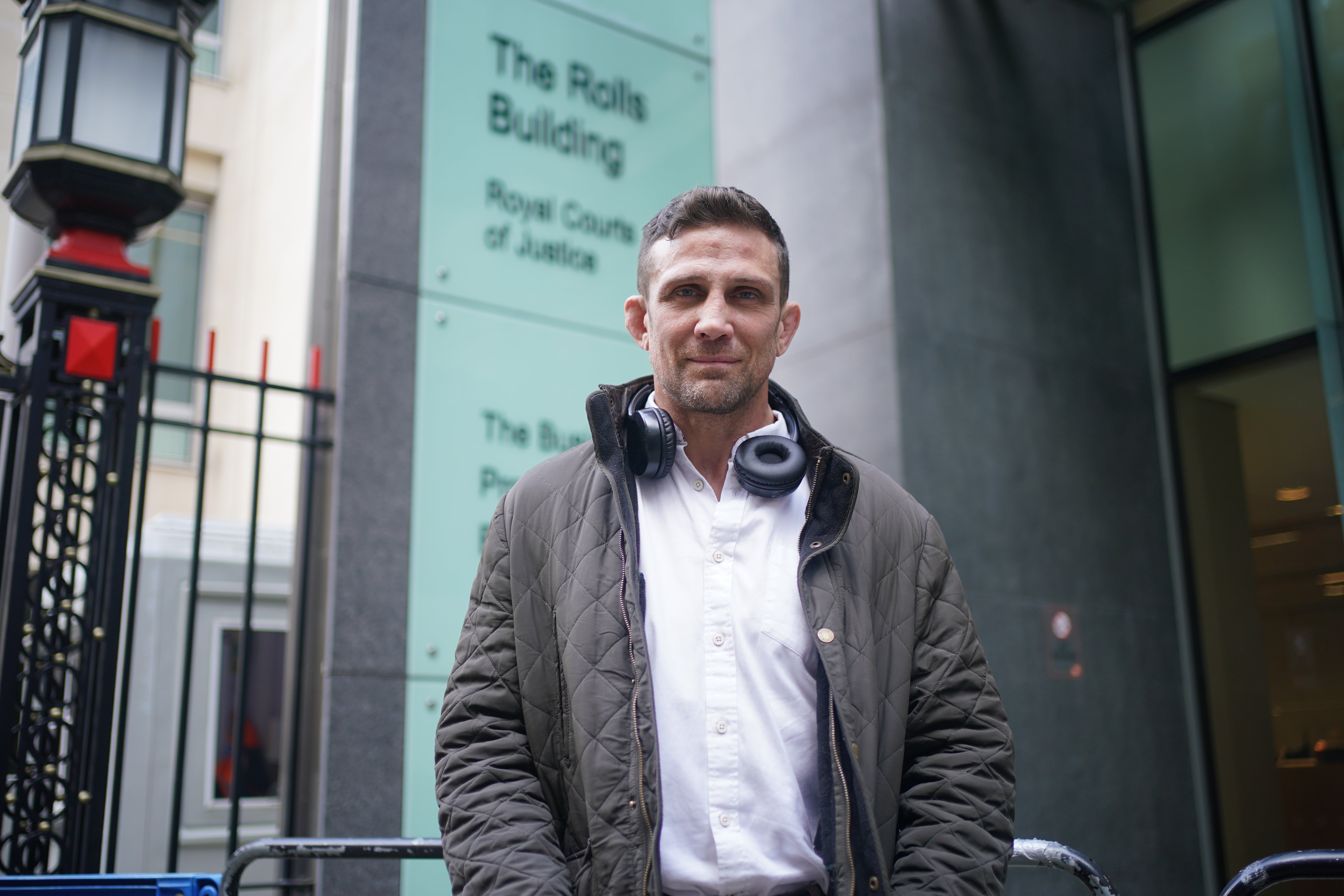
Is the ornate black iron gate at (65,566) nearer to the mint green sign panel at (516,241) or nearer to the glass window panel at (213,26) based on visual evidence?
the mint green sign panel at (516,241)

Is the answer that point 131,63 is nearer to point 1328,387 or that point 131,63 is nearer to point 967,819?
point 967,819

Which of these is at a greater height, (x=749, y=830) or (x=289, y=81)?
(x=289, y=81)

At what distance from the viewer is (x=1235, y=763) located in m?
6.44

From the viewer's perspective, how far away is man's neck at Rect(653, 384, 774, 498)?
220 cm

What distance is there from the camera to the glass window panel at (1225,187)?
6.52 m

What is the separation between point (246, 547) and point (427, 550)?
386cm

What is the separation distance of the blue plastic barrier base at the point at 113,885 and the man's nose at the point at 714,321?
169 cm

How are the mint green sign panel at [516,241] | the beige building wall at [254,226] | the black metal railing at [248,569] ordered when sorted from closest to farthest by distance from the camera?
the black metal railing at [248,569]
the mint green sign panel at [516,241]
the beige building wall at [254,226]

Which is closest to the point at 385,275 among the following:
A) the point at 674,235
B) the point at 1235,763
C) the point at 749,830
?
the point at 674,235

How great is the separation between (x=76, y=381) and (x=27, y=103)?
102 cm

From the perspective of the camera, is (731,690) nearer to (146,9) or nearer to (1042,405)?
(146,9)

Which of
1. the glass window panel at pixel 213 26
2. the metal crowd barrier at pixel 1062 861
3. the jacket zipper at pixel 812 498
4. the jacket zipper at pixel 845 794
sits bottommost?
the metal crowd barrier at pixel 1062 861

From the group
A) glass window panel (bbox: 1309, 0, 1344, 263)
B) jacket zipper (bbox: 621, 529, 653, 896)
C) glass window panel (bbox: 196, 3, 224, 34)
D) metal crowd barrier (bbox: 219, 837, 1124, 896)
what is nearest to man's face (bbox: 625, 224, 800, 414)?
jacket zipper (bbox: 621, 529, 653, 896)

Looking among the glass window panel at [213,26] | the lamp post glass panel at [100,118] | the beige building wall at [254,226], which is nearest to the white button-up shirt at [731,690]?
the lamp post glass panel at [100,118]
